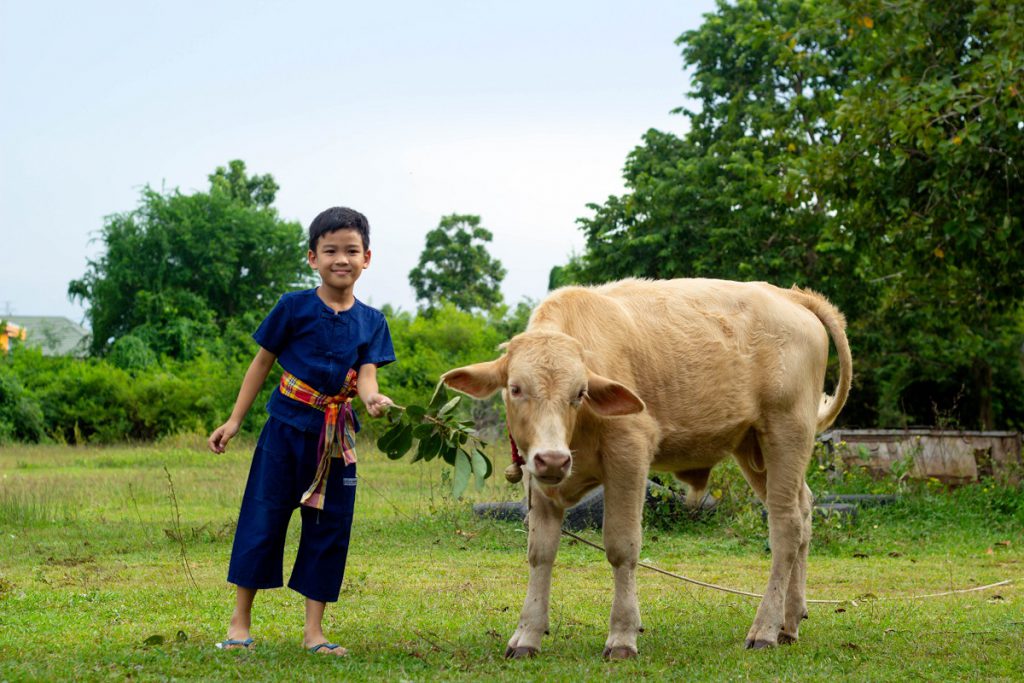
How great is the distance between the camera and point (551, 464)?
5238mm

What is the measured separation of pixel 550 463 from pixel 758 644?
1.98 meters

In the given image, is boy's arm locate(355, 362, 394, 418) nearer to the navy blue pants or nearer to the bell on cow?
the navy blue pants

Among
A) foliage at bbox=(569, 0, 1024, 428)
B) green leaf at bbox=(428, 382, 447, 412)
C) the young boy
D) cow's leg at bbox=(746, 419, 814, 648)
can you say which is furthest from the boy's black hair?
foliage at bbox=(569, 0, 1024, 428)

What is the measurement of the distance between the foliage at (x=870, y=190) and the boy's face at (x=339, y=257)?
9283 mm

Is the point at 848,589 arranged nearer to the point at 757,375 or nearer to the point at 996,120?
the point at 757,375

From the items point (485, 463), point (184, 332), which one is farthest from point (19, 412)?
point (485, 463)

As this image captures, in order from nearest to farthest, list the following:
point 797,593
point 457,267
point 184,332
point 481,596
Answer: point 797,593, point 481,596, point 184,332, point 457,267

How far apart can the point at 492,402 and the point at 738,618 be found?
19932 mm

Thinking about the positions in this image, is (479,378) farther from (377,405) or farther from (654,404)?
(654,404)

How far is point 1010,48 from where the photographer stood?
12.7 m

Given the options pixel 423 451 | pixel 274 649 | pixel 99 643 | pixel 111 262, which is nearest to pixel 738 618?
pixel 423 451

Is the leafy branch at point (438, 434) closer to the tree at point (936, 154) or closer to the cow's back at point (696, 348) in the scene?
the cow's back at point (696, 348)

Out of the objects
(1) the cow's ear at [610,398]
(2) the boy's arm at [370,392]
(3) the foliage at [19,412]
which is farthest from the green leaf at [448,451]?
(3) the foliage at [19,412]

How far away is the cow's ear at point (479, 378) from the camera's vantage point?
5.79 meters
